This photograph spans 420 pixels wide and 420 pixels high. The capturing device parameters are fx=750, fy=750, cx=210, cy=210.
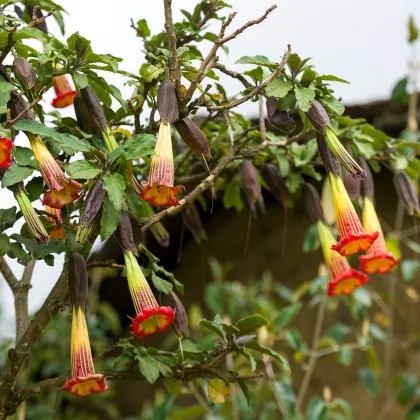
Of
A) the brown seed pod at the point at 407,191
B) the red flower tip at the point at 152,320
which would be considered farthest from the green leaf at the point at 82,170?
the brown seed pod at the point at 407,191

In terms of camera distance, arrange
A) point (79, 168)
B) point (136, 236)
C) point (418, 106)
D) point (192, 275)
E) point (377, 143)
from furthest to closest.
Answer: point (192, 275), point (418, 106), point (377, 143), point (136, 236), point (79, 168)

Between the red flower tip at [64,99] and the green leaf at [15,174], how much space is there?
324mm

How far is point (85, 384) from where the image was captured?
0.80 meters

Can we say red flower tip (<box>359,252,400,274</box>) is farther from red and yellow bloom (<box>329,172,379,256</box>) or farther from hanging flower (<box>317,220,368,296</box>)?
red and yellow bloom (<box>329,172,379,256</box>)

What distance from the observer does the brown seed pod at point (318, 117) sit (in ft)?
2.72

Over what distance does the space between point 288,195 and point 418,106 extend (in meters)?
1.20

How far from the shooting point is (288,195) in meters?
1.08

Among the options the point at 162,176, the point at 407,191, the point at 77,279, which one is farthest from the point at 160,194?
the point at 407,191

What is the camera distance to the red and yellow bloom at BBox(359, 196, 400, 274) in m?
1.05

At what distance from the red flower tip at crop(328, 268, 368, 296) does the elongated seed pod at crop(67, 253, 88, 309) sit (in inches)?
16.0

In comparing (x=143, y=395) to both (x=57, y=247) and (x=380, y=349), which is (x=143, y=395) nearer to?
(x=380, y=349)

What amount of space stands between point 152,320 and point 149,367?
0.47ft

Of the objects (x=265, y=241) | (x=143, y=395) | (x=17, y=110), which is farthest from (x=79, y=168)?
(x=143, y=395)

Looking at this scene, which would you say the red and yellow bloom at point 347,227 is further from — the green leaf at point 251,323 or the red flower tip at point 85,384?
the red flower tip at point 85,384
